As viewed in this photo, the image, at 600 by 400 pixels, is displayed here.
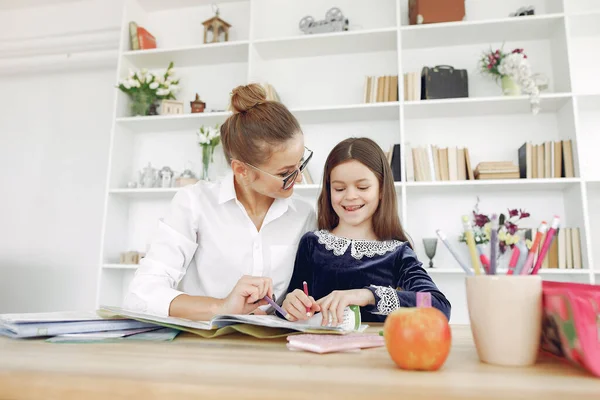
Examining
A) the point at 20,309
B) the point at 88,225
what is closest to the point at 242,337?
the point at 88,225

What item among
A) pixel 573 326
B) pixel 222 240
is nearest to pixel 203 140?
pixel 222 240

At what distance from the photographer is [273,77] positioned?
11.2ft

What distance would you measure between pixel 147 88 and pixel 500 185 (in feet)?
8.29

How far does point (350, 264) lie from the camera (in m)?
1.55

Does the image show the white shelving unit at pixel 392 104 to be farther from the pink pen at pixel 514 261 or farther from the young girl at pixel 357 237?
the pink pen at pixel 514 261

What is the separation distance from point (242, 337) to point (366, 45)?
2766mm

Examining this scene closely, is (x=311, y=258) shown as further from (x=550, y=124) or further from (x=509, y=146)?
(x=550, y=124)

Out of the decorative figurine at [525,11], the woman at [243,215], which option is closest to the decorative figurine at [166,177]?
the woman at [243,215]

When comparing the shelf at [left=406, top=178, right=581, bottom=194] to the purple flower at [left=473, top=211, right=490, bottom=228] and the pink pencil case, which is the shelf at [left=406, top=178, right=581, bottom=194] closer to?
the purple flower at [left=473, top=211, right=490, bottom=228]

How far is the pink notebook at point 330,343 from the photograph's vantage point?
0.67 meters

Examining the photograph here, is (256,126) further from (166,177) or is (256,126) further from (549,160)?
(549,160)

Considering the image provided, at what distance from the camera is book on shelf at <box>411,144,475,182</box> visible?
2842mm

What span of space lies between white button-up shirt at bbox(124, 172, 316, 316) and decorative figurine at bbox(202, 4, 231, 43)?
2062mm

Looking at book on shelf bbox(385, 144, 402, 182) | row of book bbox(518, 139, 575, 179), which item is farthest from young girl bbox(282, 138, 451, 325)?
row of book bbox(518, 139, 575, 179)
